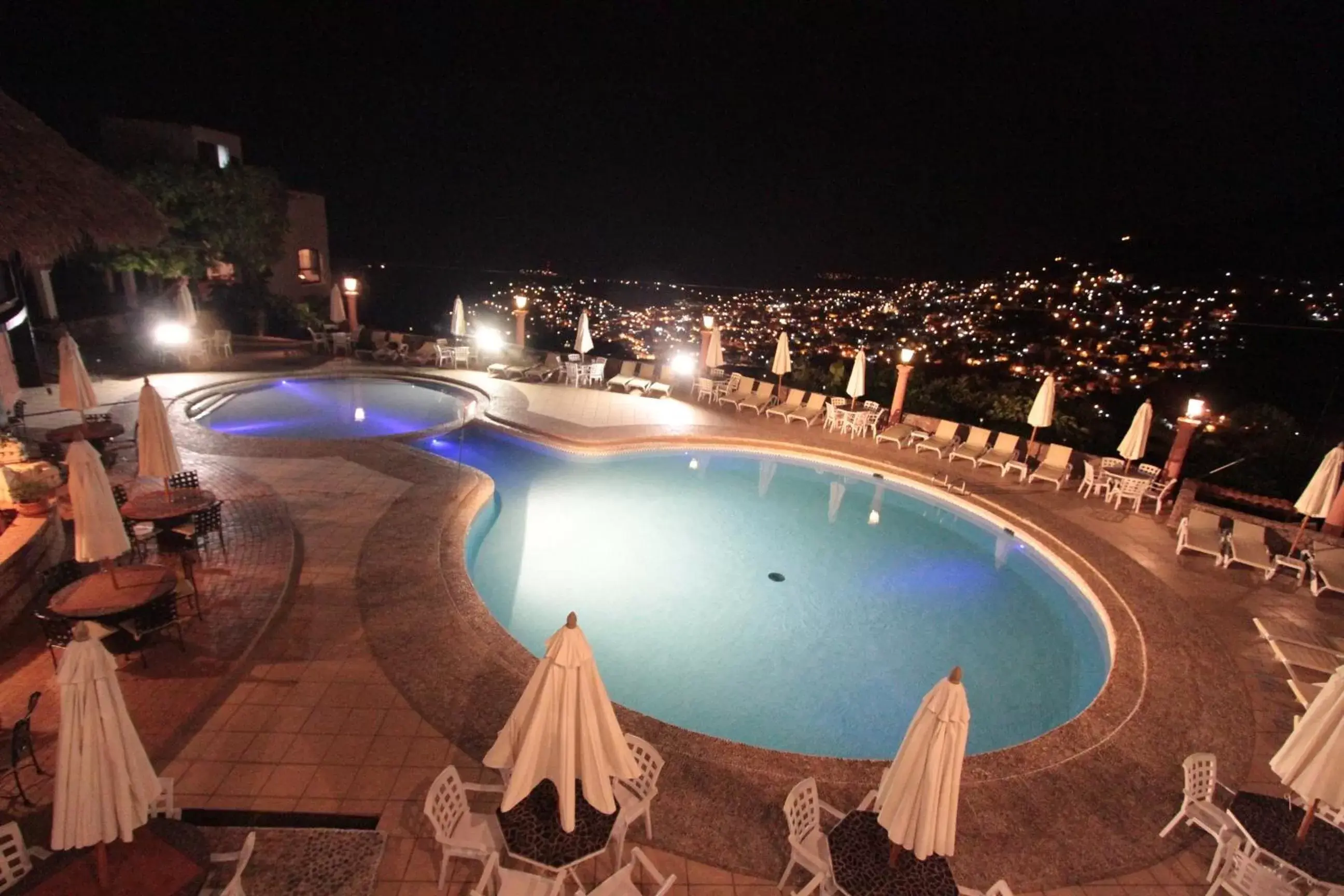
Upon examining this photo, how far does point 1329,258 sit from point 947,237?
37.5 ft

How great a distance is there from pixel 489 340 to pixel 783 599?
14.2 m

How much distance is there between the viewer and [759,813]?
455 centimetres

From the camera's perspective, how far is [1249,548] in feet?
29.8

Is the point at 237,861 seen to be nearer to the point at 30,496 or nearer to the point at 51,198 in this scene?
the point at 30,496

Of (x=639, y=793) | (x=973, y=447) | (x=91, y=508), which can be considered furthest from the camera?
(x=973, y=447)

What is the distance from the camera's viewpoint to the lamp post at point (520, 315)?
733 inches

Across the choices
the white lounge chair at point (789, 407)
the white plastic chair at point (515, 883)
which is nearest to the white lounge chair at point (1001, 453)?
the white lounge chair at point (789, 407)

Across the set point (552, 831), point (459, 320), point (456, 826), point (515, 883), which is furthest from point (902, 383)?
point (515, 883)

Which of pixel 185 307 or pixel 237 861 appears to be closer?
pixel 237 861

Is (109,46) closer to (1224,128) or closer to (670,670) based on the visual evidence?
(670,670)

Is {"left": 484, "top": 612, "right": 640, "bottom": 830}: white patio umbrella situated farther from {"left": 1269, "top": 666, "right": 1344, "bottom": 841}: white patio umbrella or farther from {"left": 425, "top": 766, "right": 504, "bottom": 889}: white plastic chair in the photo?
{"left": 1269, "top": 666, "right": 1344, "bottom": 841}: white patio umbrella

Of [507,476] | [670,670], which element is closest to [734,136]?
[507,476]

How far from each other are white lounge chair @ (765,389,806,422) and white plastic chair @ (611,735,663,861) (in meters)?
11.4

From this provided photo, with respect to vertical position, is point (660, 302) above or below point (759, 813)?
above
